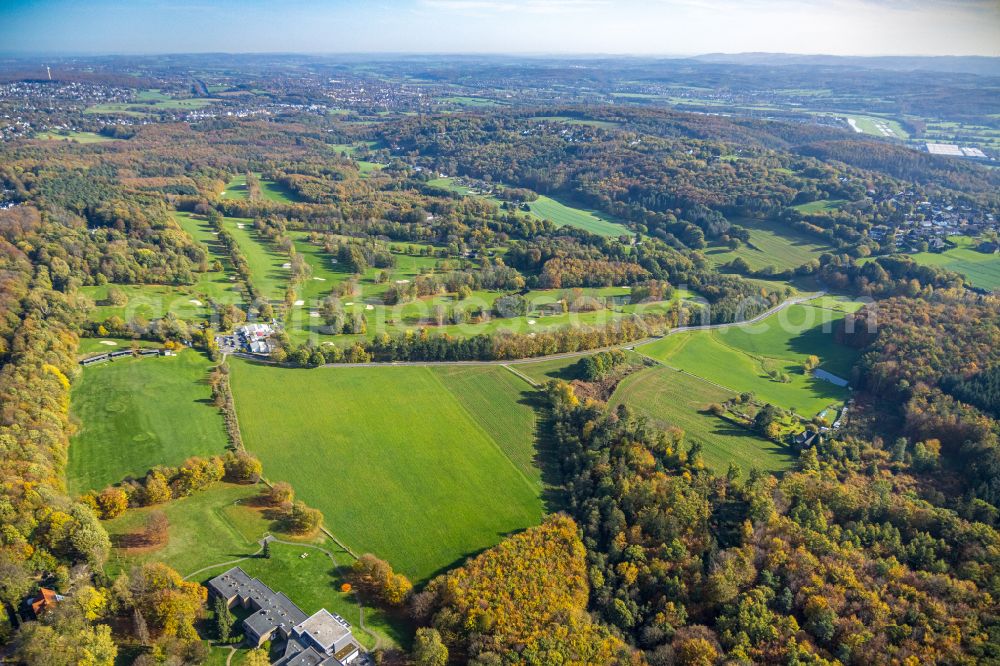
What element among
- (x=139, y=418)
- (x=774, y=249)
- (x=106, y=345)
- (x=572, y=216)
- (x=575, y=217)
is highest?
(x=572, y=216)

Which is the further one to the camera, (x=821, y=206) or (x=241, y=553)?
(x=821, y=206)

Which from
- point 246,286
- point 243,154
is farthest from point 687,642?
point 243,154

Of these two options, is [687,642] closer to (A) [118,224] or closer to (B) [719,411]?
(B) [719,411]

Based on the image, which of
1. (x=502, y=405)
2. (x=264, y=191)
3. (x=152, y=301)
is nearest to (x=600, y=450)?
(x=502, y=405)

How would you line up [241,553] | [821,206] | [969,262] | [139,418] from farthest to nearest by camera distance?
[821,206] < [969,262] < [139,418] < [241,553]

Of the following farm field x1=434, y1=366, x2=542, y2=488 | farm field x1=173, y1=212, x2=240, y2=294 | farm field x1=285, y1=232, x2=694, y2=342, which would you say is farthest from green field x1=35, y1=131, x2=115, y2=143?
farm field x1=434, y1=366, x2=542, y2=488

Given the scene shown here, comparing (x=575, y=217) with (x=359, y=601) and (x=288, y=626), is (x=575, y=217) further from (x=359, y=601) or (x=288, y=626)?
(x=288, y=626)

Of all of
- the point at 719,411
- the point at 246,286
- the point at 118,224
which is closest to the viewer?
the point at 719,411
